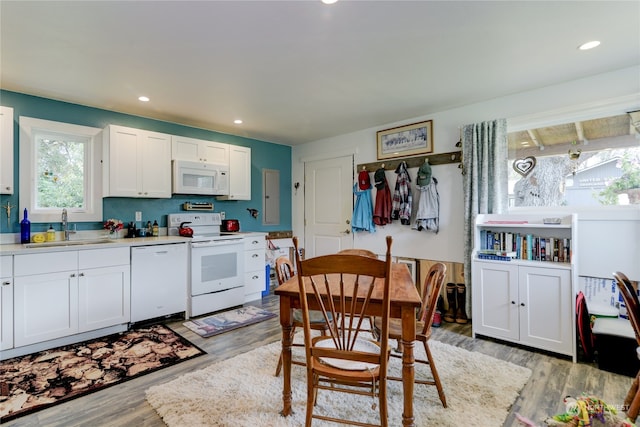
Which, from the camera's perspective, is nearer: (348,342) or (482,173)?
(348,342)

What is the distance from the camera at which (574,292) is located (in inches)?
97.0

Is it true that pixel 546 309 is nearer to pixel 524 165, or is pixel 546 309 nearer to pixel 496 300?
pixel 496 300

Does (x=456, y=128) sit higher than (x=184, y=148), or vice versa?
(x=456, y=128)

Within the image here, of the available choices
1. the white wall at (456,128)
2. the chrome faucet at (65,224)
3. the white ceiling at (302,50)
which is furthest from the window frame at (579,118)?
the chrome faucet at (65,224)

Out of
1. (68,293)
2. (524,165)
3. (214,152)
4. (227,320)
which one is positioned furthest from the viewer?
(214,152)

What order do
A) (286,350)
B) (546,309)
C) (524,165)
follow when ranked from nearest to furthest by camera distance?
1. (286,350)
2. (546,309)
3. (524,165)

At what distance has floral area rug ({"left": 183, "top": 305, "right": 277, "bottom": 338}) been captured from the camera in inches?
123

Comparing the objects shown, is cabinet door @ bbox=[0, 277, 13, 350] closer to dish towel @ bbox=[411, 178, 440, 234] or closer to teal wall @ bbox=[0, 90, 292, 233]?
teal wall @ bbox=[0, 90, 292, 233]

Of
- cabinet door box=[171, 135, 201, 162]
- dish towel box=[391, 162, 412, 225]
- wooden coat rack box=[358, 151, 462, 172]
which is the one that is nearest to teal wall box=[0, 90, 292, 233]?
cabinet door box=[171, 135, 201, 162]

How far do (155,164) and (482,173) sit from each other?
12.3ft

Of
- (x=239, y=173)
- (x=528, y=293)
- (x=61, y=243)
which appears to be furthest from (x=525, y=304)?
(x=61, y=243)

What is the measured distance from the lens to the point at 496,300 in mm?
2854

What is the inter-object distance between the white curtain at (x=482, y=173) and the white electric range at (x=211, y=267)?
274cm

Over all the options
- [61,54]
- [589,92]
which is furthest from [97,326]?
[589,92]
